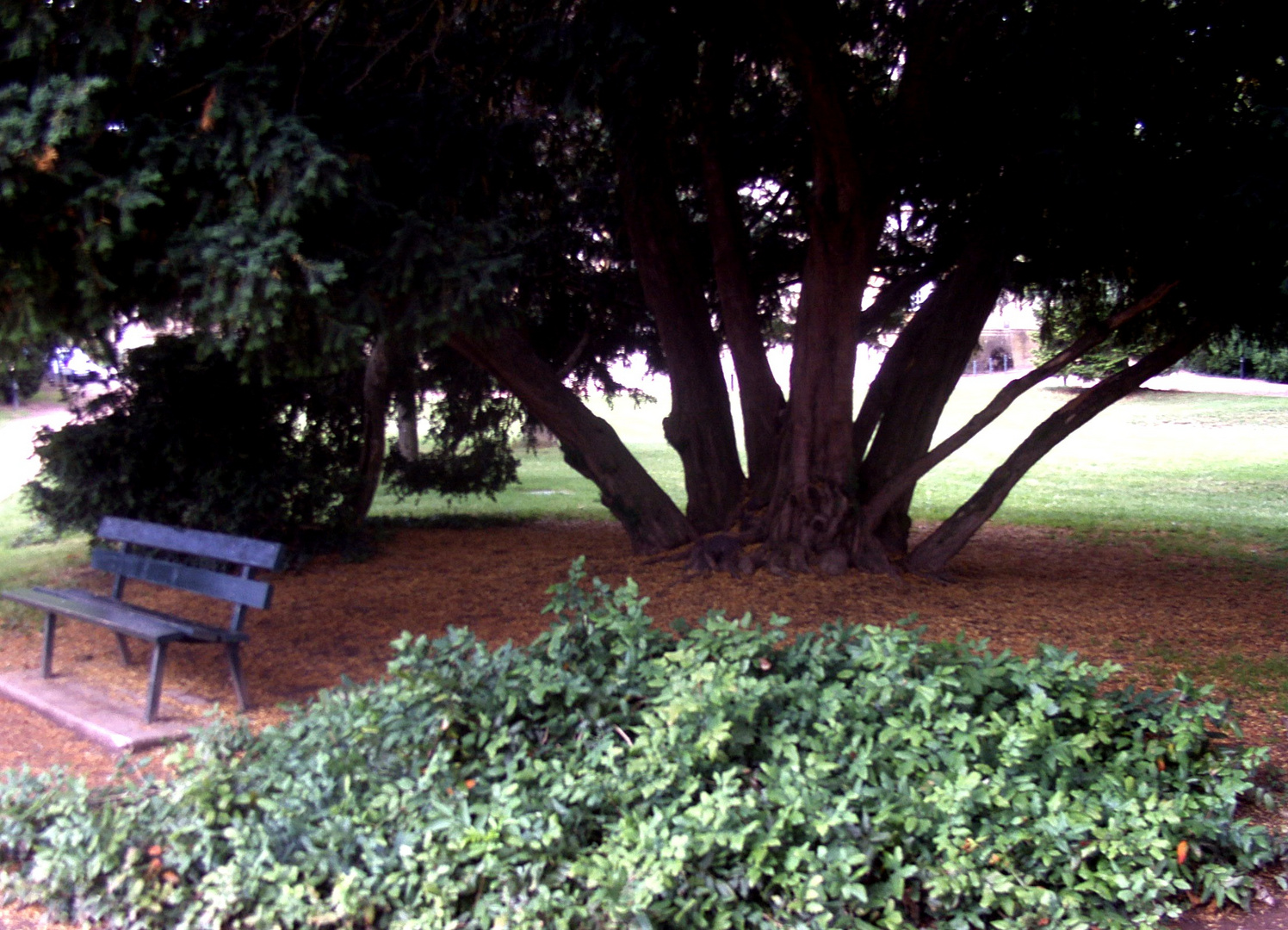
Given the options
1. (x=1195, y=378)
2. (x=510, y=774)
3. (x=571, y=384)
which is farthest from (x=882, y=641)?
(x=1195, y=378)

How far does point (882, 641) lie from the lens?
13.8 feet

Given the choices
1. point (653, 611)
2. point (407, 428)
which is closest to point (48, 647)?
point (653, 611)

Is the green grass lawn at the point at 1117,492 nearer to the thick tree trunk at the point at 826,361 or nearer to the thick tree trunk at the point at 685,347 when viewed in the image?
the thick tree trunk at the point at 826,361

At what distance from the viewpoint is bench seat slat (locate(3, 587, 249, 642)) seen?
5.30 meters

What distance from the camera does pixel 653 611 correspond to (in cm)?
749

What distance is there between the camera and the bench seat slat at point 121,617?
530cm

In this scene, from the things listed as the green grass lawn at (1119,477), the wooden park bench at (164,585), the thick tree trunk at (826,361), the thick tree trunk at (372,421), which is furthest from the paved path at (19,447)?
the thick tree trunk at (826,361)

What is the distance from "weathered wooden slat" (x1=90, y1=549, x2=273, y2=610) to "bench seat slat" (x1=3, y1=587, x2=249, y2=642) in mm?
177

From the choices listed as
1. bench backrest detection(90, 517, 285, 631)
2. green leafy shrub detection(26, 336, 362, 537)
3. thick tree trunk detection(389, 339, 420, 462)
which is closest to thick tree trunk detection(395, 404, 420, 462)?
thick tree trunk detection(389, 339, 420, 462)

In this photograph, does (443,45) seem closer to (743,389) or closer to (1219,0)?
(743,389)

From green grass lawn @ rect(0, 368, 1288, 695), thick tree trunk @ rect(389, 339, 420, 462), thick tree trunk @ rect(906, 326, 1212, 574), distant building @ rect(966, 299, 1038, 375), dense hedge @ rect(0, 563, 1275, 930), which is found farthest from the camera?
distant building @ rect(966, 299, 1038, 375)

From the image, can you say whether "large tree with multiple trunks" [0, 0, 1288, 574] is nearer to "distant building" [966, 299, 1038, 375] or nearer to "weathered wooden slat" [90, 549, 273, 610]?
"weathered wooden slat" [90, 549, 273, 610]

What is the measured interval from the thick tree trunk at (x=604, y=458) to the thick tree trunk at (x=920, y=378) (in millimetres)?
1672

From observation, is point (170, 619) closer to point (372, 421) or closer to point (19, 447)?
point (372, 421)
